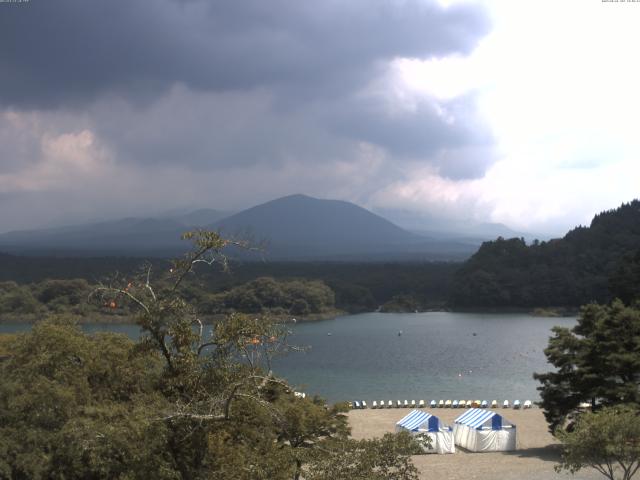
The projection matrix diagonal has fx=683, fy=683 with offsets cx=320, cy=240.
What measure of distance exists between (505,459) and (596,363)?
3133 millimetres

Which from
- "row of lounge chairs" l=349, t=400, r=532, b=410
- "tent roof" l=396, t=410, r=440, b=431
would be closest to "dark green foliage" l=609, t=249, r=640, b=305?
"row of lounge chairs" l=349, t=400, r=532, b=410

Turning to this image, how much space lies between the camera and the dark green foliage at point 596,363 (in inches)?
605

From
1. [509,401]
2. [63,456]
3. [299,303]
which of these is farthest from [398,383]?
[299,303]

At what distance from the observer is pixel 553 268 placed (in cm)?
7456

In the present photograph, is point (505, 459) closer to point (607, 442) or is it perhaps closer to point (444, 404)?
point (607, 442)

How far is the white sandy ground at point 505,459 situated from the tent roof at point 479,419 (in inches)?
29.2

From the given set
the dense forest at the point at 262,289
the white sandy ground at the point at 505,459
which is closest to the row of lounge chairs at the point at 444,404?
the white sandy ground at the point at 505,459

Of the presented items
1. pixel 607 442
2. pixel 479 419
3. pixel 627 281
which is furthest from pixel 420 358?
pixel 607 442

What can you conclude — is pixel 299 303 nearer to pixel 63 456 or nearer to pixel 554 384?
pixel 554 384

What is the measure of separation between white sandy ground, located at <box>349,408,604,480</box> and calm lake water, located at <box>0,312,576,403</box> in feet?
12.1

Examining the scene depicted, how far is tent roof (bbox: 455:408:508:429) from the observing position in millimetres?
17719

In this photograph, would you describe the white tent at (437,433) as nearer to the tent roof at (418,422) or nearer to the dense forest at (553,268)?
the tent roof at (418,422)

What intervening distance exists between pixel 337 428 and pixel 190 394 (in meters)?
7.08

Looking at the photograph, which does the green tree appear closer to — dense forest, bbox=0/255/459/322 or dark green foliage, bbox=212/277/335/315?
dense forest, bbox=0/255/459/322
